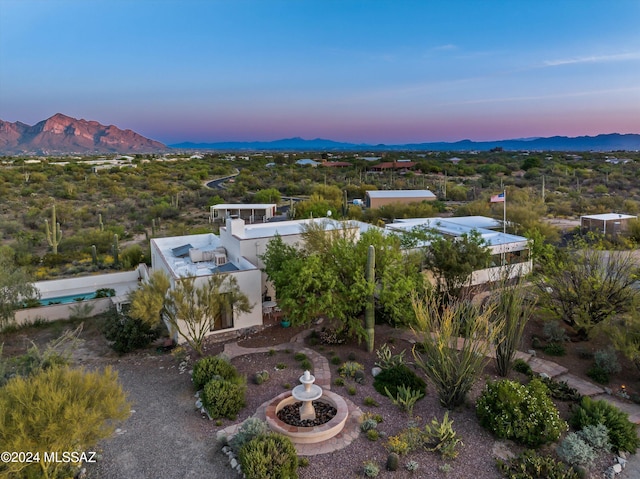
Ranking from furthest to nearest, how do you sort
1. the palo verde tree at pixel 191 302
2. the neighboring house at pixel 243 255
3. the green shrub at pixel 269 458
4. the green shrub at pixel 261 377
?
1. the neighboring house at pixel 243 255
2. the palo verde tree at pixel 191 302
3. the green shrub at pixel 261 377
4. the green shrub at pixel 269 458

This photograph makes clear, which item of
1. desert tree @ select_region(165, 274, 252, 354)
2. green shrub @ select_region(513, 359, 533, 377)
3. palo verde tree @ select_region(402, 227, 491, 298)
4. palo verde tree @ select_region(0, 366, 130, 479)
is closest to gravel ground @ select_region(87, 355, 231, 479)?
palo verde tree @ select_region(0, 366, 130, 479)

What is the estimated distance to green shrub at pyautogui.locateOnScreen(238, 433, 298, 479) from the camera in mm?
8062

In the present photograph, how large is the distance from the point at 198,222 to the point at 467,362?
104 feet

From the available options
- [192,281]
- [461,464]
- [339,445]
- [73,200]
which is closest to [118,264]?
[192,281]

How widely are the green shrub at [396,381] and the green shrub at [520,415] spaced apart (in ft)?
5.89

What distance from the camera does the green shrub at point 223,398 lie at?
10.5m

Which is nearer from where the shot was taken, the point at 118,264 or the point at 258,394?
the point at 258,394

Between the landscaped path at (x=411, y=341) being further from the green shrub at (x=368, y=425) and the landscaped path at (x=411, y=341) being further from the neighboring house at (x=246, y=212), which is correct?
the neighboring house at (x=246, y=212)

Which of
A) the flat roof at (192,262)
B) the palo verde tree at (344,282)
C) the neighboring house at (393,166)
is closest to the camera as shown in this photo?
the palo verde tree at (344,282)

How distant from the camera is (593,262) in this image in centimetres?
1473

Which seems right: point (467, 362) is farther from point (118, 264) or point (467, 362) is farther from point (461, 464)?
point (118, 264)

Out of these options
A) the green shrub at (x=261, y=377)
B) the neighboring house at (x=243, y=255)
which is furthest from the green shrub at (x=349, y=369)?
the neighboring house at (x=243, y=255)

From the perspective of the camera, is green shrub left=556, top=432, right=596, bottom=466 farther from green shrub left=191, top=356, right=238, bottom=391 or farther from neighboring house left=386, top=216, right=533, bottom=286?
neighboring house left=386, top=216, right=533, bottom=286

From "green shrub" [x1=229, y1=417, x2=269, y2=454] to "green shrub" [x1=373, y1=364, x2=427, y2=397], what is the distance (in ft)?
12.0
